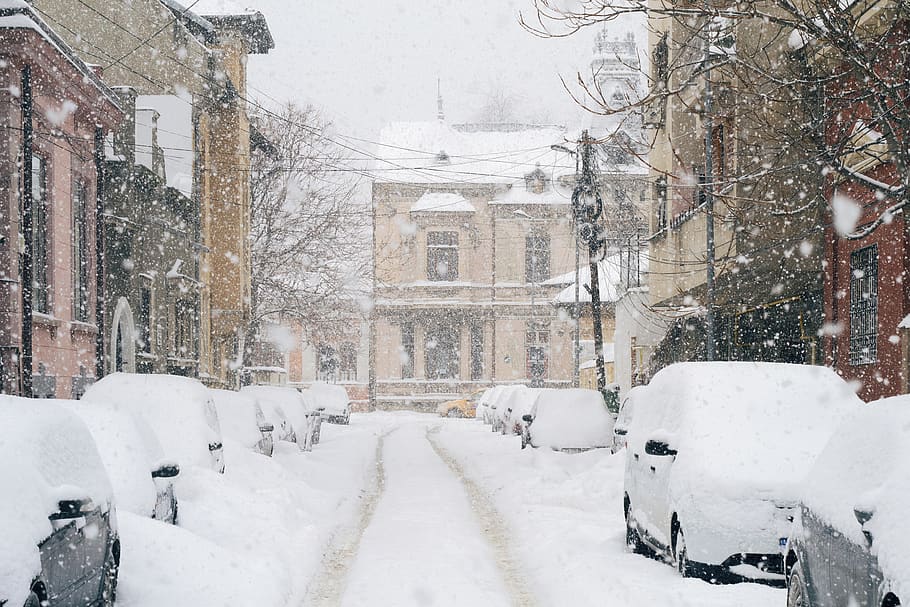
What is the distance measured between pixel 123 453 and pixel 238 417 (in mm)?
10603

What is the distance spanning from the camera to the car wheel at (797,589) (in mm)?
6382

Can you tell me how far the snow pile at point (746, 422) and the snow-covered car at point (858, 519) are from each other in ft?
6.20

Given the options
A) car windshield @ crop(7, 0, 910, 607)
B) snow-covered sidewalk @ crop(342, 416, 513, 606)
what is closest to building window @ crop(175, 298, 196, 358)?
car windshield @ crop(7, 0, 910, 607)

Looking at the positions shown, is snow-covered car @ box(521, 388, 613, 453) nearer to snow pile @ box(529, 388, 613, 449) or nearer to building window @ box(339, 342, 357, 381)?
snow pile @ box(529, 388, 613, 449)

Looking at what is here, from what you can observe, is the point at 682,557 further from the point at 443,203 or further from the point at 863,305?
the point at 443,203

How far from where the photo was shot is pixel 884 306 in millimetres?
17141

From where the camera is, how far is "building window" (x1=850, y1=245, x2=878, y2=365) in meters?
17.8

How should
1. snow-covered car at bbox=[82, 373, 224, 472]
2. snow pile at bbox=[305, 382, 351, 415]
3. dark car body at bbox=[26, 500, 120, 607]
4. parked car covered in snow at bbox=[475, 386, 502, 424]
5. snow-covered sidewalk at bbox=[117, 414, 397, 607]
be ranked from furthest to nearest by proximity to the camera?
parked car covered in snow at bbox=[475, 386, 502, 424] < snow pile at bbox=[305, 382, 351, 415] < snow-covered car at bbox=[82, 373, 224, 472] < snow-covered sidewalk at bbox=[117, 414, 397, 607] < dark car body at bbox=[26, 500, 120, 607]

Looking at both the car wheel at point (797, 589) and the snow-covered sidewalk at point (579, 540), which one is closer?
the car wheel at point (797, 589)

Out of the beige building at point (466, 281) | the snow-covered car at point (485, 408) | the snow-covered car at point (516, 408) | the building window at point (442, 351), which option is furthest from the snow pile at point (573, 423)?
the building window at point (442, 351)

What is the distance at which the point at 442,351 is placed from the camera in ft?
220

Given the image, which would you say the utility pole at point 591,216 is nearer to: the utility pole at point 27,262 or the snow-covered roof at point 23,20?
the snow-covered roof at point 23,20

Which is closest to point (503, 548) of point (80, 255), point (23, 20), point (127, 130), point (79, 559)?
point (79, 559)

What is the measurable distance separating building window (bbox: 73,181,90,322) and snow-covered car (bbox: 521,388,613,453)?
938 centimetres
